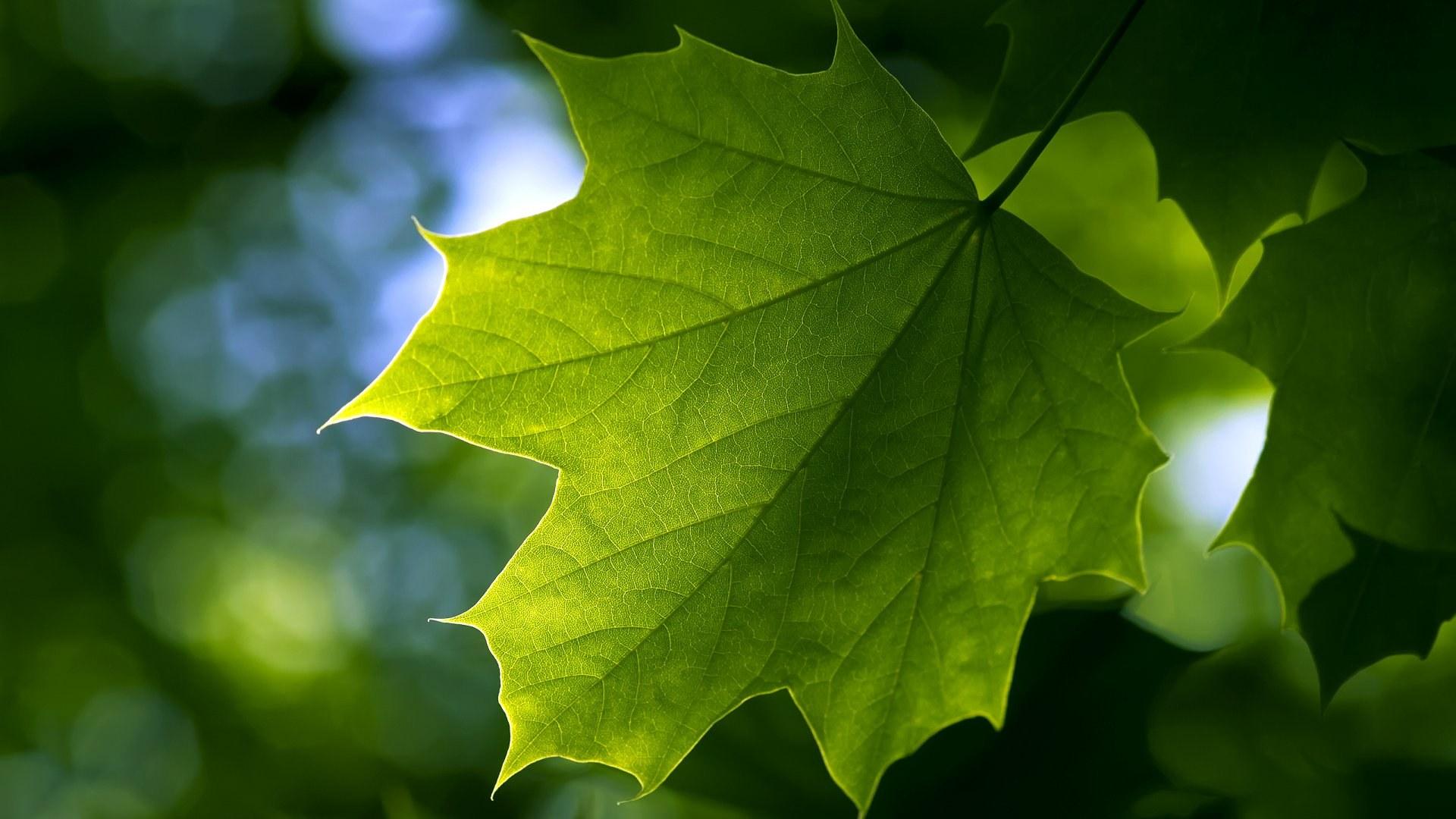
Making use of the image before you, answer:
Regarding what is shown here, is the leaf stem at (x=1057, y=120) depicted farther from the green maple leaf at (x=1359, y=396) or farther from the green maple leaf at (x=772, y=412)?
A: the green maple leaf at (x=1359, y=396)

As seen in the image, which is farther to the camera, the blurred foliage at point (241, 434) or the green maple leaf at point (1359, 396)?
the blurred foliage at point (241, 434)

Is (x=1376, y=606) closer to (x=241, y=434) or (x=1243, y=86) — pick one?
(x=1243, y=86)

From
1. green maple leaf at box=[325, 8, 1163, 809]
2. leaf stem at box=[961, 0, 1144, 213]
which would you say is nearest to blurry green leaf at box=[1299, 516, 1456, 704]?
green maple leaf at box=[325, 8, 1163, 809]

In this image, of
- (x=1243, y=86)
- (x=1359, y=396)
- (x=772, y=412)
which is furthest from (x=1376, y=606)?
(x=772, y=412)

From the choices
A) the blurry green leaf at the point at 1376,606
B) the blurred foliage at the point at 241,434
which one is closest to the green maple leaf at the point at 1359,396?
the blurry green leaf at the point at 1376,606

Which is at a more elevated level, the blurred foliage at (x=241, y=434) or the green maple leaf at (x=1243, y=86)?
the green maple leaf at (x=1243, y=86)
